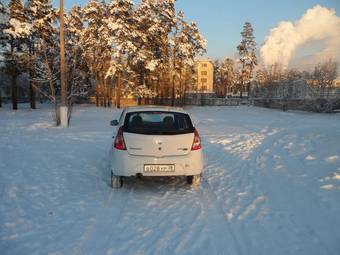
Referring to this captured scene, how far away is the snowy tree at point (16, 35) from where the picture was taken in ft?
112

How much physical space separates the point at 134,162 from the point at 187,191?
1343 mm

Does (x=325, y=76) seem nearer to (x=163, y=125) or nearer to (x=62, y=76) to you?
(x=62, y=76)

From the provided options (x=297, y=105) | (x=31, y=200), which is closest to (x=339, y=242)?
(x=31, y=200)

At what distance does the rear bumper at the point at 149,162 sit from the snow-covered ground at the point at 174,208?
48 cm

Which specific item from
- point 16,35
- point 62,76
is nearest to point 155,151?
point 62,76

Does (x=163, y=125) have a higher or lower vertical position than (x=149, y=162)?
higher

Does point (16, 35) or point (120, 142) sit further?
point (16, 35)

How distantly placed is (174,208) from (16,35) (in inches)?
1359

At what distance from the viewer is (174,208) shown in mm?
5781

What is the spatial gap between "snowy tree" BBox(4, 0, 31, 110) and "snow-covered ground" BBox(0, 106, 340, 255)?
28.1 meters

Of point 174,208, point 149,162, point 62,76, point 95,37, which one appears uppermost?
point 95,37

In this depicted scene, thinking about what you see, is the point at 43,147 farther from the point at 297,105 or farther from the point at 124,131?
the point at 297,105

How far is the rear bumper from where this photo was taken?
6391mm

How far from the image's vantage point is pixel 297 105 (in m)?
45.4
